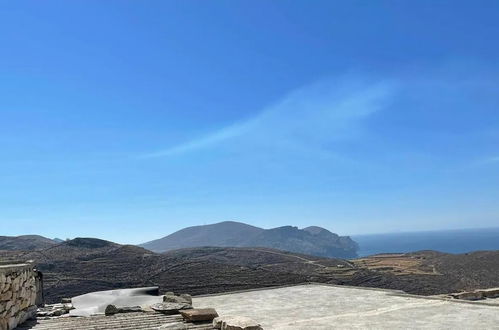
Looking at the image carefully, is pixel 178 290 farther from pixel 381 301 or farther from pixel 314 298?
pixel 381 301

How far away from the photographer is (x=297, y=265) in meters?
60.8

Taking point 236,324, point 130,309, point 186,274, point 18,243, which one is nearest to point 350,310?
point 236,324

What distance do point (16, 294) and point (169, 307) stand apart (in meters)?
3.48

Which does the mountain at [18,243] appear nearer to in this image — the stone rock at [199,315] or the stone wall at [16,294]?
the stone wall at [16,294]

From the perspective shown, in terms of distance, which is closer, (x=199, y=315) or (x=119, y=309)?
(x=199, y=315)

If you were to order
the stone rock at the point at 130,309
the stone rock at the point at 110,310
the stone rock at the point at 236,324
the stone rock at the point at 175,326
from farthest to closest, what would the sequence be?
the stone rock at the point at 130,309
the stone rock at the point at 110,310
the stone rock at the point at 175,326
the stone rock at the point at 236,324

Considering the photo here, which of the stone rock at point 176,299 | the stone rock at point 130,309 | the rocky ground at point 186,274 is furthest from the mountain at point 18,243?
the stone rock at point 130,309

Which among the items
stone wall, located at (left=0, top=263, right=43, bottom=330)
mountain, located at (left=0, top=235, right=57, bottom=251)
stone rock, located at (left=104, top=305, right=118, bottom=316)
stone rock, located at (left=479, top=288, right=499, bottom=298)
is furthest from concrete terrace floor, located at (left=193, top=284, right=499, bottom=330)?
mountain, located at (left=0, top=235, right=57, bottom=251)

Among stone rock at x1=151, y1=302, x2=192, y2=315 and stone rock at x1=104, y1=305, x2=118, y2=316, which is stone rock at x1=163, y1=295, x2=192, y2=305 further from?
stone rock at x1=104, y1=305, x2=118, y2=316

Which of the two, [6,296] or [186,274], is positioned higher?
[6,296]

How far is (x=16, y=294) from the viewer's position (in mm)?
10070

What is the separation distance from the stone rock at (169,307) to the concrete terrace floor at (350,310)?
1538mm

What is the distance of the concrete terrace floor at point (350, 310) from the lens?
10.5 m

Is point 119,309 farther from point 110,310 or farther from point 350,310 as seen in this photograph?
point 350,310
